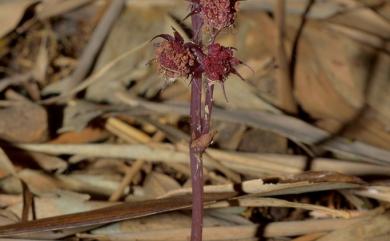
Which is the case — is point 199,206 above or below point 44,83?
below

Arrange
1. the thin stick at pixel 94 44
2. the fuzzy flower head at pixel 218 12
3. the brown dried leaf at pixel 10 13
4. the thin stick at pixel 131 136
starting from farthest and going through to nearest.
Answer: the brown dried leaf at pixel 10 13
the thin stick at pixel 94 44
the thin stick at pixel 131 136
the fuzzy flower head at pixel 218 12

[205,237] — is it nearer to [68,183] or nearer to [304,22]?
[68,183]

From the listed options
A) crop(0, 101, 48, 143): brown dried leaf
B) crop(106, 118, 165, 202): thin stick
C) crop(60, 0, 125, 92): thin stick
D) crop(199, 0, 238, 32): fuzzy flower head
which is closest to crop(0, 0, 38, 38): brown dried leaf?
crop(60, 0, 125, 92): thin stick

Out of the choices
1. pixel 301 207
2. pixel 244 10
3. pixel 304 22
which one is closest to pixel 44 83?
pixel 244 10

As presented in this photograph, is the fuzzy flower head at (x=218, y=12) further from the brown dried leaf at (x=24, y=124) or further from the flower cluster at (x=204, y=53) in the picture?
the brown dried leaf at (x=24, y=124)

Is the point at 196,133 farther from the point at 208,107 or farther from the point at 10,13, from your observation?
the point at 10,13

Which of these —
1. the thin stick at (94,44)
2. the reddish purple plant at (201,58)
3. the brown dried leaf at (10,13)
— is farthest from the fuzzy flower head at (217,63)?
the brown dried leaf at (10,13)

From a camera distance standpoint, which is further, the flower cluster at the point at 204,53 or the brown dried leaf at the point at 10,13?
the brown dried leaf at the point at 10,13

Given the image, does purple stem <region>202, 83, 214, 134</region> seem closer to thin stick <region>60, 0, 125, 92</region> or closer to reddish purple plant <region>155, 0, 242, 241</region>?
reddish purple plant <region>155, 0, 242, 241</region>
